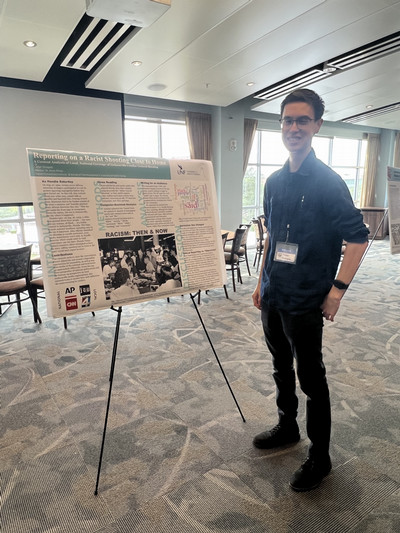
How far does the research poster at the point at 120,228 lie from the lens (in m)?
1.52

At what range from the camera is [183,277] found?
1854mm

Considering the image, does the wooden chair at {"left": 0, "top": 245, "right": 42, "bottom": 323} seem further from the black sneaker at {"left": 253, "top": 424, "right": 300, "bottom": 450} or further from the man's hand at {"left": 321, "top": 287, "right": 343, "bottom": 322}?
the man's hand at {"left": 321, "top": 287, "right": 343, "bottom": 322}

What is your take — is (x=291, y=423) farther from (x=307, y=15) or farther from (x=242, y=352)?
(x=307, y=15)

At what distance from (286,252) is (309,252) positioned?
109 mm

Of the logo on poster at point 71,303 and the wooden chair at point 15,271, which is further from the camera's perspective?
the wooden chair at point 15,271

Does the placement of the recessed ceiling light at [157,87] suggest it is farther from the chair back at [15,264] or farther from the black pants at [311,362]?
the black pants at [311,362]

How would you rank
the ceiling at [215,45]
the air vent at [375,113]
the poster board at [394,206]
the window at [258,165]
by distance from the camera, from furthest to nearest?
the window at [258,165] → the air vent at [375,113] → the poster board at [394,206] → the ceiling at [215,45]

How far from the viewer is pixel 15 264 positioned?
3.77 m

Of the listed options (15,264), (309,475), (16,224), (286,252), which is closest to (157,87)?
(16,224)

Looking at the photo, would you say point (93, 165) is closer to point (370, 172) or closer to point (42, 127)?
point (42, 127)

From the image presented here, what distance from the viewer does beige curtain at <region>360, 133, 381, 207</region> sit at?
11.0 meters

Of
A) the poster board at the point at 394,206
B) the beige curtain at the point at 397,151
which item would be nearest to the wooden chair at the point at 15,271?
the poster board at the point at 394,206

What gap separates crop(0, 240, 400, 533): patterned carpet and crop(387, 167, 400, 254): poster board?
1498 mm

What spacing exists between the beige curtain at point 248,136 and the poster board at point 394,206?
13.0ft
